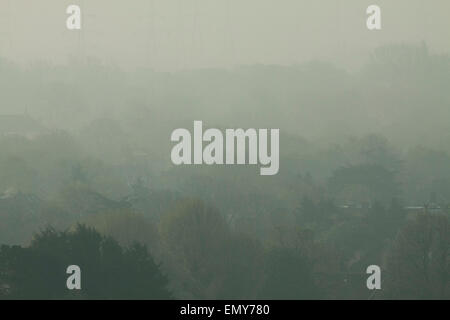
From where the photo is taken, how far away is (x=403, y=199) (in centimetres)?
4478

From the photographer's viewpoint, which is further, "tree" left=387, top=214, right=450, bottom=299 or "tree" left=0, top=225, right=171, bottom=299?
"tree" left=387, top=214, right=450, bottom=299

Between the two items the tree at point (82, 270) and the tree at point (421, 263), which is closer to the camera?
the tree at point (82, 270)

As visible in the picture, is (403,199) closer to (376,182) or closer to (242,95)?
(376,182)

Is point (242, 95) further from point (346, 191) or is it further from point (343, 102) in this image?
point (346, 191)

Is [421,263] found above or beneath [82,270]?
beneath

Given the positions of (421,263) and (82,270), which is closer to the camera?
(82,270)

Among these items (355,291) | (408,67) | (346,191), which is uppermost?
(408,67)

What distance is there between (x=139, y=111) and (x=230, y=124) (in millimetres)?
7979

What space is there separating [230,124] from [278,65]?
25.6 feet

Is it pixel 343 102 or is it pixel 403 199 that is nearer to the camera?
pixel 403 199
